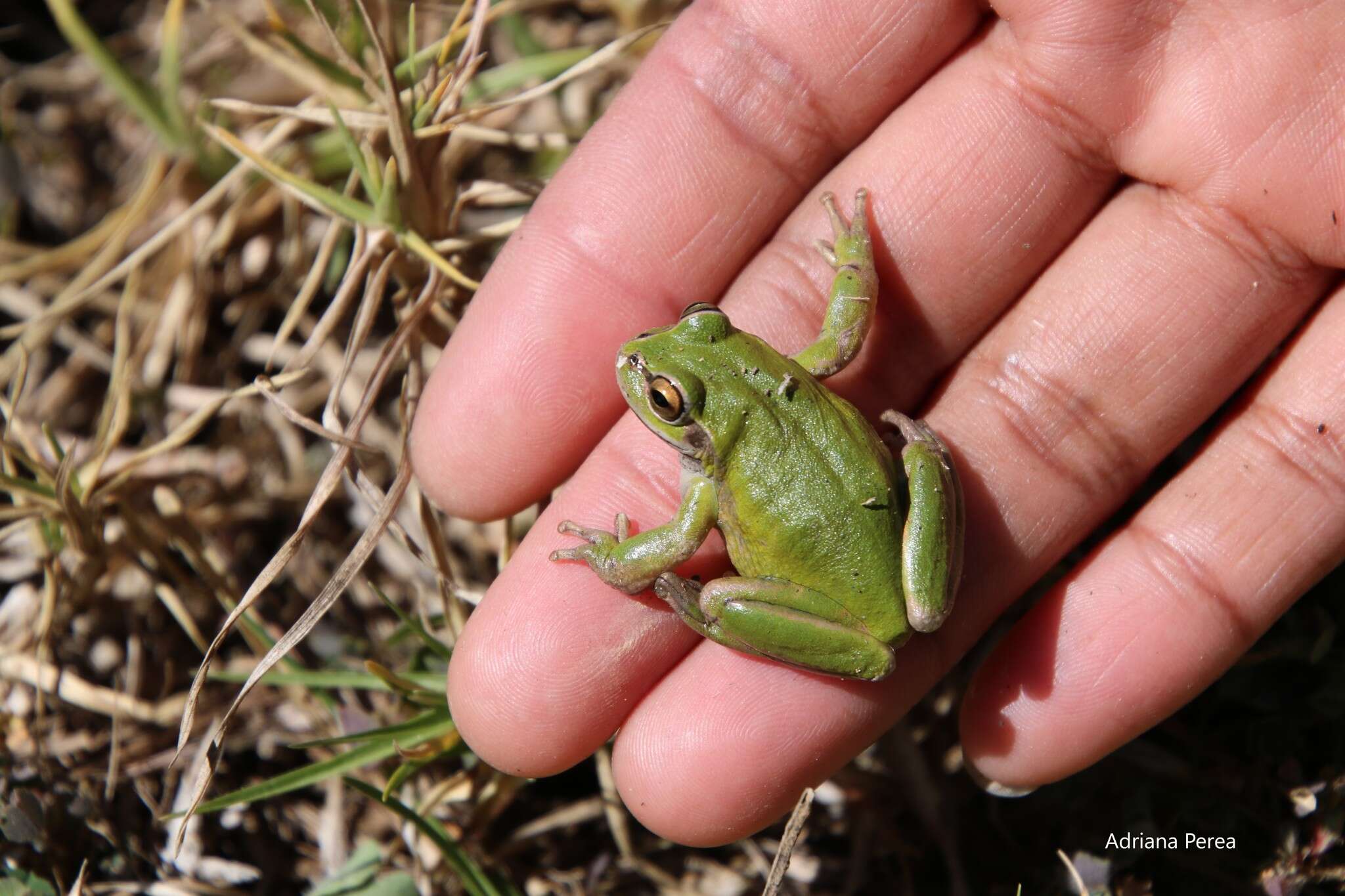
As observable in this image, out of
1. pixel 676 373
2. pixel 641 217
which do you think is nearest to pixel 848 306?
pixel 676 373

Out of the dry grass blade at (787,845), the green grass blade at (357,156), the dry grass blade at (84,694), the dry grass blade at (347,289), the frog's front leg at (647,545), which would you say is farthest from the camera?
the dry grass blade at (84,694)

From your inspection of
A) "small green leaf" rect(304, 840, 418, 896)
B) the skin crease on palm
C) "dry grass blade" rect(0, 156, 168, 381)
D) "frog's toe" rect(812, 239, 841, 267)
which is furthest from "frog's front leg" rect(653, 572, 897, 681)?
"dry grass blade" rect(0, 156, 168, 381)

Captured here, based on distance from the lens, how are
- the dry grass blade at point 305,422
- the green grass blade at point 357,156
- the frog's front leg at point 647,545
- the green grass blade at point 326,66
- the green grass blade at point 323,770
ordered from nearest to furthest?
the frog's front leg at point 647,545 < the green grass blade at point 323,770 < the dry grass blade at point 305,422 < the green grass blade at point 357,156 < the green grass blade at point 326,66

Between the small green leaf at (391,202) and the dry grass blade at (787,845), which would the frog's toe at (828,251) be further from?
the dry grass blade at (787,845)

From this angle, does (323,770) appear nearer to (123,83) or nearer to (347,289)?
(347,289)

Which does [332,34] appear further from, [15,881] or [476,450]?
[15,881]

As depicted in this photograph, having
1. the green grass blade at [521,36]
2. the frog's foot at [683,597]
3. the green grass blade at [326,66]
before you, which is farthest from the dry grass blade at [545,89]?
the frog's foot at [683,597]

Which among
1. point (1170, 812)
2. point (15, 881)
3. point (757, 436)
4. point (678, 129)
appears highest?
point (678, 129)

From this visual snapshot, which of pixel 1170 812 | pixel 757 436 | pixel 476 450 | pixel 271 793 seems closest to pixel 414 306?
pixel 476 450
